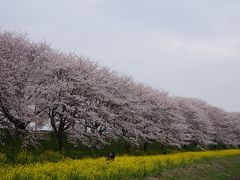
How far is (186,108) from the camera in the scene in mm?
70938

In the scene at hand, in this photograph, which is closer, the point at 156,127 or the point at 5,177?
the point at 5,177

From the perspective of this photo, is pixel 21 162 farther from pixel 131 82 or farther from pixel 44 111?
pixel 131 82

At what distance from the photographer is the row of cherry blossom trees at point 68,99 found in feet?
86.8

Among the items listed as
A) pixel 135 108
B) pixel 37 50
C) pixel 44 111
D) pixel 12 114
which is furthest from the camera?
pixel 135 108

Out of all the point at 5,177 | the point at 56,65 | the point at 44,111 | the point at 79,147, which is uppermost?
the point at 56,65

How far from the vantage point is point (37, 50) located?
117 ft

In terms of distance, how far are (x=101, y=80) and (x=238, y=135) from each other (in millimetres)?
71482

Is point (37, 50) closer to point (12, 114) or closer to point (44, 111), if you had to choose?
point (44, 111)

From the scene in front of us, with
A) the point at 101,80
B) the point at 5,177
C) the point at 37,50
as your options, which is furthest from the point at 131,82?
the point at 5,177

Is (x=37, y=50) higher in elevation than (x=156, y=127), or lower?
higher

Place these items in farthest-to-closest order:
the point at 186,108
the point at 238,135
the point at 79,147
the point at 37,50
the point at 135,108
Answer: the point at 238,135
the point at 186,108
the point at 135,108
the point at 79,147
the point at 37,50

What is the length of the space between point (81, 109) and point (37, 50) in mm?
7012

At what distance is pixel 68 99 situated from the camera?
112 ft

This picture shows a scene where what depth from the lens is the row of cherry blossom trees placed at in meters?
26.5
